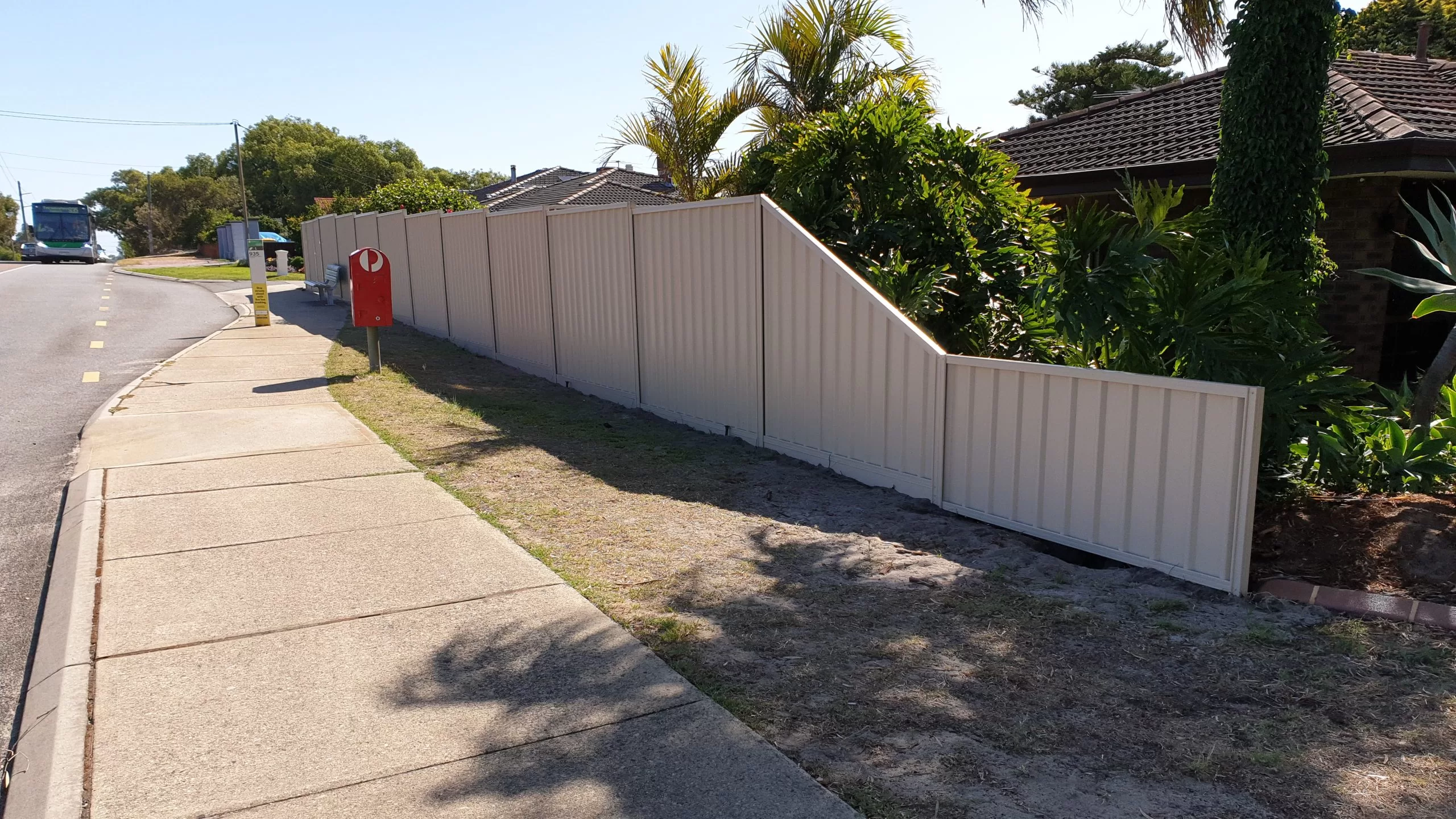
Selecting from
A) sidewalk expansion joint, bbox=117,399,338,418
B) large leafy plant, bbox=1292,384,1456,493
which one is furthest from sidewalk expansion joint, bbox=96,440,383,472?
large leafy plant, bbox=1292,384,1456,493

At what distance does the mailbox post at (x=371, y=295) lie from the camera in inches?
484

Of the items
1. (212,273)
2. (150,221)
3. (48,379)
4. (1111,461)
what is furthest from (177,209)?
(1111,461)

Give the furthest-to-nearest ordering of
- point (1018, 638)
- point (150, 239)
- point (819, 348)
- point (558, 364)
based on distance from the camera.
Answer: point (150, 239) < point (558, 364) < point (819, 348) < point (1018, 638)

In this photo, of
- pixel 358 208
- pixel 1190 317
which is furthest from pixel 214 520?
pixel 358 208

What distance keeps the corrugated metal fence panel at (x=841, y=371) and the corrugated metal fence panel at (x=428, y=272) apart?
9.13m

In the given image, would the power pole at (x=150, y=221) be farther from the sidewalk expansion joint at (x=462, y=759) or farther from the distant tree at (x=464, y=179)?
the sidewalk expansion joint at (x=462, y=759)

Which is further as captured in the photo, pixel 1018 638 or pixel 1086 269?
pixel 1086 269

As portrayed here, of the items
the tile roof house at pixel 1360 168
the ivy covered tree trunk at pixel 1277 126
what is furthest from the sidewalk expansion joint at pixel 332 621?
the tile roof house at pixel 1360 168

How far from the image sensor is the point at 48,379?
1236 cm

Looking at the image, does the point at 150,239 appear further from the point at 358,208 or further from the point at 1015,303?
the point at 1015,303

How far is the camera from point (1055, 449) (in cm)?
589

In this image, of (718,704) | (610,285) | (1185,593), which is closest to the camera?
(718,704)

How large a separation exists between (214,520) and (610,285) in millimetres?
5211

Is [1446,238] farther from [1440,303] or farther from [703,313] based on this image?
[703,313]
